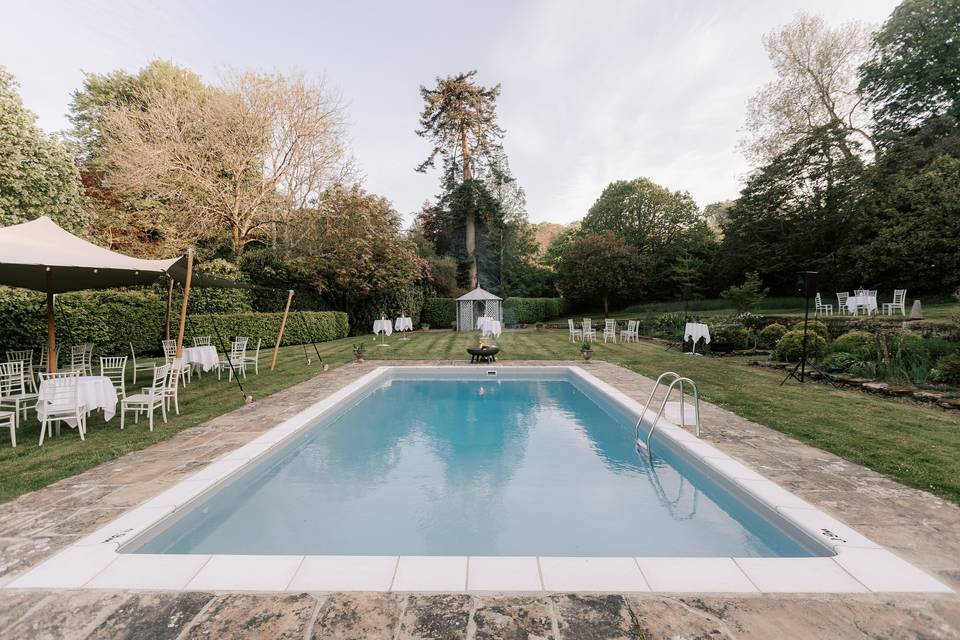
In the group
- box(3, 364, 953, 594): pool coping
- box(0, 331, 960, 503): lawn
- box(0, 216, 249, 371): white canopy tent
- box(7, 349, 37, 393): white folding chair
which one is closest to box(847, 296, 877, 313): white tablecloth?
box(0, 331, 960, 503): lawn

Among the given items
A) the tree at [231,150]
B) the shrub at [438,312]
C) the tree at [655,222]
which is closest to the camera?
the tree at [231,150]

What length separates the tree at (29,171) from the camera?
10742 millimetres

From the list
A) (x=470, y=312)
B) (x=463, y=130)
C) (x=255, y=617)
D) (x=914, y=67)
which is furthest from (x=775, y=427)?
(x=914, y=67)

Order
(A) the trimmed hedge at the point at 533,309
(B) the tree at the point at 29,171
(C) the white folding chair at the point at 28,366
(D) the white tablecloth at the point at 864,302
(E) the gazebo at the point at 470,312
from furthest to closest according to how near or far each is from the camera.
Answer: (A) the trimmed hedge at the point at 533,309
(E) the gazebo at the point at 470,312
(D) the white tablecloth at the point at 864,302
(B) the tree at the point at 29,171
(C) the white folding chair at the point at 28,366

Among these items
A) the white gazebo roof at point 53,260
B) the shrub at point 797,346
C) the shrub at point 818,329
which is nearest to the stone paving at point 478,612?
the white gazebo roof at point 53,260

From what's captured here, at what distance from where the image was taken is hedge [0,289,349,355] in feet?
31.7

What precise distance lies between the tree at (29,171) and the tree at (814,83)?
3189cm

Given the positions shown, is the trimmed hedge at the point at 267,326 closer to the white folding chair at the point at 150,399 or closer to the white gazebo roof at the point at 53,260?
the white gazebo roof at the point at 53,260

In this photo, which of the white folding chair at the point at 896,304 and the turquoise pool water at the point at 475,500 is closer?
the turquoise pool water at the point at 475,500

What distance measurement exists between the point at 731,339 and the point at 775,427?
8220 mm

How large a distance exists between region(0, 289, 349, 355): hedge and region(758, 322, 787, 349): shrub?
1615cm

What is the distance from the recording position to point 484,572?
7.68 feet

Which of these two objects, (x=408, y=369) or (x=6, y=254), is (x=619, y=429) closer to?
(x=408, y=369)

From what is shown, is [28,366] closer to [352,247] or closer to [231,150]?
[231,150]
